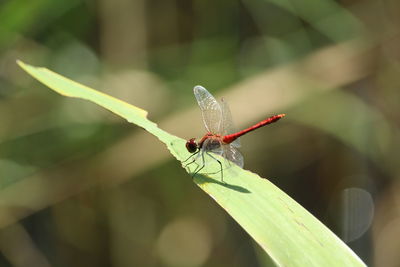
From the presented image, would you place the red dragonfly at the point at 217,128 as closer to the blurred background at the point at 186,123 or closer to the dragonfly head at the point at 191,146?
the dragonfly head at the point at 191,146

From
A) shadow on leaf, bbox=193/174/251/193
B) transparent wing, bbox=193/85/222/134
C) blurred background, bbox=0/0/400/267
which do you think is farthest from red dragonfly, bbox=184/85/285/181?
blurred background, bbox=0/0/400/267

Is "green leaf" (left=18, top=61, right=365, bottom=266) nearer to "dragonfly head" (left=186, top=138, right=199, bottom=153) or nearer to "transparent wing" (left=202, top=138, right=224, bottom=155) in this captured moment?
"dragonfly head" (left=186, top=138, right=199, bottom=153)

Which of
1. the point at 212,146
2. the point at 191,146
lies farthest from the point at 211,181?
the point at 212,146

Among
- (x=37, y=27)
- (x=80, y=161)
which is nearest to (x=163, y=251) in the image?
(x=80, y=161)

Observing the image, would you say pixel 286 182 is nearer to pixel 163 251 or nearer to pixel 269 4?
pixel 163 251

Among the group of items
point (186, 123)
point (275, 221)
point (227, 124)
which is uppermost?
point (186, 123)

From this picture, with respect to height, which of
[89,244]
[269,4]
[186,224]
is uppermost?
[269,4]

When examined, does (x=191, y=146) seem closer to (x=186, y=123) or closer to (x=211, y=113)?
(x=211, y=113)

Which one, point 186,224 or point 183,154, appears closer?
point 183,154
